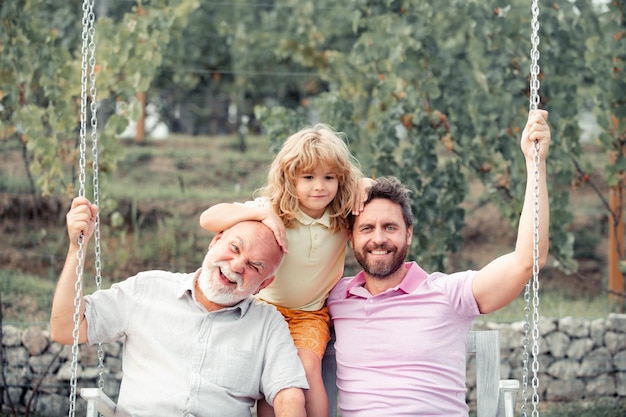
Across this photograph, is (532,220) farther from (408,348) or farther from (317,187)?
(317,187)

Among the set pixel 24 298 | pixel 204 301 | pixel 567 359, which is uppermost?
pixel 204 301

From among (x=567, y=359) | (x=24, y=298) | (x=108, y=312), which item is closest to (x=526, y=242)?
(x=108, y=312)

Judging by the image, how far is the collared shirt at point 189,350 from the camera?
353cm

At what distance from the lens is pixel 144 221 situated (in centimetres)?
842

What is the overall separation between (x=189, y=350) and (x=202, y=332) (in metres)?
0.08

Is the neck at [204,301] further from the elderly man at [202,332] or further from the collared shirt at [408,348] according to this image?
the collared shirt at [408,348]

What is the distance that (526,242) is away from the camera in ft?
11.5

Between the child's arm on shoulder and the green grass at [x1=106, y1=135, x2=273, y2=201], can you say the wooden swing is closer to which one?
the child's arm on shoulder

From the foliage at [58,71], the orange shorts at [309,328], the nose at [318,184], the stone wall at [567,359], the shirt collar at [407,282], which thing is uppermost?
the foliage at [58,71]

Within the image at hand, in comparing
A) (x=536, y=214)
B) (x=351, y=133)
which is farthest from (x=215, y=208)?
(x=351, y=133)

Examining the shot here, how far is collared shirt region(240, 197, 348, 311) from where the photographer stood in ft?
12.7

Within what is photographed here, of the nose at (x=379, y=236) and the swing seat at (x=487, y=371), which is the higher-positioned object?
the nose at (x=379, y=236)

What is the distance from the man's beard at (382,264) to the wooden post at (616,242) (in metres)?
3.31

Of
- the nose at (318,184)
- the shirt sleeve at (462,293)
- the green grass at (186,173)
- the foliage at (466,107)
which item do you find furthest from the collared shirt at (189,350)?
the green grass at (186,173)
